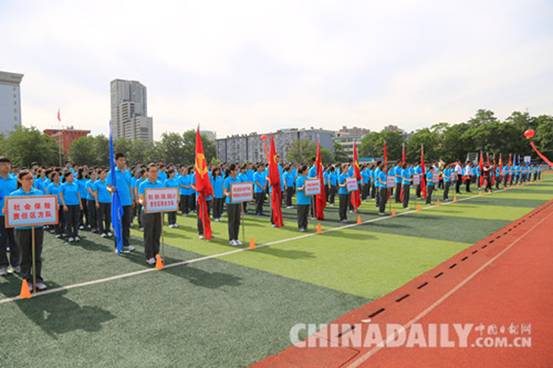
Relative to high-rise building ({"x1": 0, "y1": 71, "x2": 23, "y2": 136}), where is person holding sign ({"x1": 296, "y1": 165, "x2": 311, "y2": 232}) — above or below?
below

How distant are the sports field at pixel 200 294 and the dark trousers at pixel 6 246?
0.54m

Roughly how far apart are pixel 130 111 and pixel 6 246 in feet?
607

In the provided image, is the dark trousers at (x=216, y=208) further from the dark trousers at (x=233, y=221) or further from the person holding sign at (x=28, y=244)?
the person holding sign at (x=28, y=244)

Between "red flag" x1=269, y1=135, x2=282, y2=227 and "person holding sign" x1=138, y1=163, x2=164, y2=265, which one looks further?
"red flag" x1=269, y1=135, x2=282, y2=227

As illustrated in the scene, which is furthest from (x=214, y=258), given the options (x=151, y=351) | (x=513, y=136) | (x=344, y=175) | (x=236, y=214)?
(x=513, y=136)

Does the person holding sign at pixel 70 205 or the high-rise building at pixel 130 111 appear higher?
the high-rise building at pixel 130 111

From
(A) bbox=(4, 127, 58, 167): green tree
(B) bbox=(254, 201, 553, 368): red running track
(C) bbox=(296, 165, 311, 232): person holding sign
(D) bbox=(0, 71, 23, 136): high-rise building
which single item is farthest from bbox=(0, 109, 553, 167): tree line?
(B) bbox=(254, 201, 553, 368): red running track

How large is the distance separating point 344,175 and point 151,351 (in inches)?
460

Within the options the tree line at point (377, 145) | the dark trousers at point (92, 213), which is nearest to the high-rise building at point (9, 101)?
the tree line at point (377, 145)

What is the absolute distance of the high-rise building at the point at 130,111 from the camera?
157 meters

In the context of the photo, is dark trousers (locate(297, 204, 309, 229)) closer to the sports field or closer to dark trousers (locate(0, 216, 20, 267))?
the sports field

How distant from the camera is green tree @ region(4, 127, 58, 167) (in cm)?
5891

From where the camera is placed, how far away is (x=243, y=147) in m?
133

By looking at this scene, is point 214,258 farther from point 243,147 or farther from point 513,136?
point 243,147
